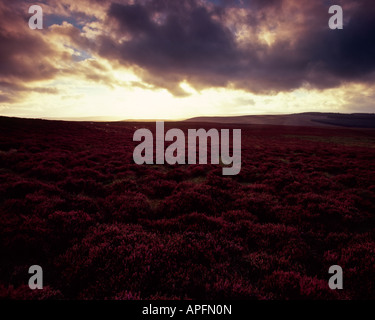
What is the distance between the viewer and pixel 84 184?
351 inches

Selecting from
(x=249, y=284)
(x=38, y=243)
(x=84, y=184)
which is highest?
(x=84, y=184)

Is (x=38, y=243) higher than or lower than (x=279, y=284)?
higher

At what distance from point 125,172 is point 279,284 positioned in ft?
32.7

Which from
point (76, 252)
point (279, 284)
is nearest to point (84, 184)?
point (76, 252)

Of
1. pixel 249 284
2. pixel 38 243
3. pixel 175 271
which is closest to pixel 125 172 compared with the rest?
pixel 38 243

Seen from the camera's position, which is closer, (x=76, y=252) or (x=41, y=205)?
(x=76, y=252)

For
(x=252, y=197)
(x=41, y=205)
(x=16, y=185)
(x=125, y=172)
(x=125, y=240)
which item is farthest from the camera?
(x=125, y=172)

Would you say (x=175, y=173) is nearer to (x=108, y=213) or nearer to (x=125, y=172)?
(x=125, y=172)

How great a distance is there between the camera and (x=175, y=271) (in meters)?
3.78

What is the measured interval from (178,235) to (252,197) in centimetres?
465

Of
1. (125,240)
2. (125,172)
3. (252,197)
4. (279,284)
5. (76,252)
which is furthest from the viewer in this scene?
(125,172)
